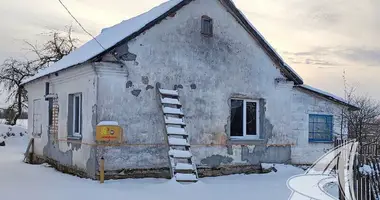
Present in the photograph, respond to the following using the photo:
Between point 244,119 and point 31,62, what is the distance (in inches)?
1197

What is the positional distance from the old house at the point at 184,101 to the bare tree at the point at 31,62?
2454cm

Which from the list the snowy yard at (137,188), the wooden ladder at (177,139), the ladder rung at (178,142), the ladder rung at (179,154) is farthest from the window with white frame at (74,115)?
the ladder rung at (179,154)

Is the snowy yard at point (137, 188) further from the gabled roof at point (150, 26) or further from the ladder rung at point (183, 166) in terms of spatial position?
the gabled roof at point (150, 26)

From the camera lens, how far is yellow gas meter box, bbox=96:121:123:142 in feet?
34.2

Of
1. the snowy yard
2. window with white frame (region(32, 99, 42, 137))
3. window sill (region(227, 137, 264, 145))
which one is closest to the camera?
the snowy yard

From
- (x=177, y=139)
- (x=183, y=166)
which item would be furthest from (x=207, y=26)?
(x=183, y=166)

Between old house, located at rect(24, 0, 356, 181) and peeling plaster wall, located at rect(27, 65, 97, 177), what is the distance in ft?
0.10

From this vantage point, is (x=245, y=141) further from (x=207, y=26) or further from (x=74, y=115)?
(x=74, y=115)

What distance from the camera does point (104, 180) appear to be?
10.4m

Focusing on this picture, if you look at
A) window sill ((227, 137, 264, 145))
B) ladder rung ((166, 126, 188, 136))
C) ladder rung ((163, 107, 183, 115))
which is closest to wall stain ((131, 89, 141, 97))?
ladder rung ((163, 107, 183, 115))

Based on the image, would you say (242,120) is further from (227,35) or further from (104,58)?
(104,58)

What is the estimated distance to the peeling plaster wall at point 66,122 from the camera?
10.8m

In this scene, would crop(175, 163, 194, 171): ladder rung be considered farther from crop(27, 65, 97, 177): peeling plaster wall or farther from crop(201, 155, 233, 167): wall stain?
crop(27, 65, 97, 177): peeling plaster wall

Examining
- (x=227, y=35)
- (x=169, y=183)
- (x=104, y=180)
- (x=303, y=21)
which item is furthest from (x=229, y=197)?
(x=303, y=21)
